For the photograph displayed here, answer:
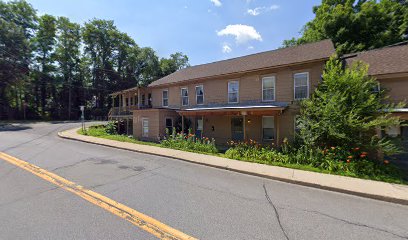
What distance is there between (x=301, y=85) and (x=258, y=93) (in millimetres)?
2737

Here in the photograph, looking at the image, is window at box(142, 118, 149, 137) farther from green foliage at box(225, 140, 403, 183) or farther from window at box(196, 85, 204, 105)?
green foliage at box(225, 140, 403, 183)

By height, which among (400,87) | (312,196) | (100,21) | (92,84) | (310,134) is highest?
(100,21)

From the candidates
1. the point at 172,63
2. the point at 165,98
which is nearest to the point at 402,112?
the point at 165,98

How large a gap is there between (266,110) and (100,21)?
5871cm

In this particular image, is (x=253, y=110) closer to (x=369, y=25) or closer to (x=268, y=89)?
(x=268, y=89)

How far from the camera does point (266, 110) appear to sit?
11.4m

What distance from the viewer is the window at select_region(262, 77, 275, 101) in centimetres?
1336

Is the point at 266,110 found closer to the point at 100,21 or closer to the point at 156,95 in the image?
the point at 156,95

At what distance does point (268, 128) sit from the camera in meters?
13.5

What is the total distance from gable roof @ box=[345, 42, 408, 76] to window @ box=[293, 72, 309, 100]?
10.2ft

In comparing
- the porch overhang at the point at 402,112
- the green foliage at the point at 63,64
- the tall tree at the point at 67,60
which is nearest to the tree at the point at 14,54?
the green foliage at the point at 63,64

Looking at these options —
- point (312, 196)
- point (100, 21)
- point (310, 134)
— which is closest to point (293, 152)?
point (310, 134)

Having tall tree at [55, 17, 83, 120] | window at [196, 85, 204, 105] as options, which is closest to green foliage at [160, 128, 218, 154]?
window at [196, 85, 204, 105]

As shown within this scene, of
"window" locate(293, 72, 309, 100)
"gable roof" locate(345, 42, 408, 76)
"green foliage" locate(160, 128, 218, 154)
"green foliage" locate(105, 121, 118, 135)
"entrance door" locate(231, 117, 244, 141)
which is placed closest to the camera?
"gable roof" locate(345, 42, 408, 76)
